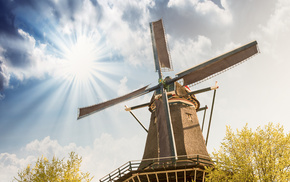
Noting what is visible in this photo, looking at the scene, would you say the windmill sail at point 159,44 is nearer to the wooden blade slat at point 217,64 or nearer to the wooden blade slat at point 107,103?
the wooden blade slat at point 217,64

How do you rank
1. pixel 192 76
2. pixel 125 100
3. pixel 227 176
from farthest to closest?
1. pixel 125 100
2. pixel 192 76
3. pixel 227 176

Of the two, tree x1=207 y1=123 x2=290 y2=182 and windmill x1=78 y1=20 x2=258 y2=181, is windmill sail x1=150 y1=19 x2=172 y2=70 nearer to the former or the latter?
windmill x1=78 y1=20 x2=258 y2=181

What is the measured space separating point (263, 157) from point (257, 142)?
2.73 feet

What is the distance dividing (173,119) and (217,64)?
17.9 feet

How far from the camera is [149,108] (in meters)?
17.5

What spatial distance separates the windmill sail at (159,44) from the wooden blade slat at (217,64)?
1.97m

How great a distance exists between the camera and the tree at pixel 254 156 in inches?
406

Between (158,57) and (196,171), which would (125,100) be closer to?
(158,57)

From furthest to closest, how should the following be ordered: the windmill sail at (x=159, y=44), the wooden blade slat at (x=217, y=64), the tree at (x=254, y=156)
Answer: the windmill sail at (x=159, y=44), the wooden blade slat at (x=217, y=64), the tree at (x=254, y=156)

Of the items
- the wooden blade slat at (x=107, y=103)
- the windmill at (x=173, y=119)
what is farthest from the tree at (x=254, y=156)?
the wooden blade slat at (x=107, y=103)

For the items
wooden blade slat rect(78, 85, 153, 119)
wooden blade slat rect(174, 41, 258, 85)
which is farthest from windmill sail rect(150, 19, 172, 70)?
wooden blade slat rect(78, 85, 153, 119)

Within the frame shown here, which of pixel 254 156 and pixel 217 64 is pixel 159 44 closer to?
pixel 217 64

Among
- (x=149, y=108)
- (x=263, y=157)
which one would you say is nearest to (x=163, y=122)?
(x=149, y=108)

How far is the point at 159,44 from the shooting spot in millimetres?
18562
